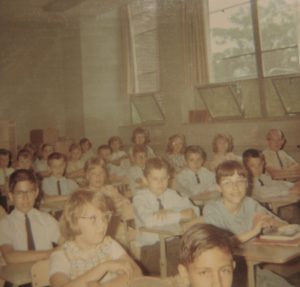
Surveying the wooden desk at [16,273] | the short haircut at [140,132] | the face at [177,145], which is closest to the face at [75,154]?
the short haircut at [140,132]

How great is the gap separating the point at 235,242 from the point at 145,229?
0.72 meters

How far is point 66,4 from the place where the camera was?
7.61 m

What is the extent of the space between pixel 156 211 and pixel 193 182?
67.7 inches

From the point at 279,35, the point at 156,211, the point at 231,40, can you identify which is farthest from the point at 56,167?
the point at 279,35

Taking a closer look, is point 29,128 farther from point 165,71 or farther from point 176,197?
point 176,197

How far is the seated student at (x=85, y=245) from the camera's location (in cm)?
174

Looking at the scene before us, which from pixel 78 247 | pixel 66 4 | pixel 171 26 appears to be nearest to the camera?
pixel 78 247

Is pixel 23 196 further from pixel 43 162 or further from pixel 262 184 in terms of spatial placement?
pixel 43 162

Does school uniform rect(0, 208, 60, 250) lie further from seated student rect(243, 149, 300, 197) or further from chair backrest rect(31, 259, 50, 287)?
seated student rect(243, 149, 300, 197)

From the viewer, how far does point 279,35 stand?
A: 5.80m

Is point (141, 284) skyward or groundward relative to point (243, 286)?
skyward

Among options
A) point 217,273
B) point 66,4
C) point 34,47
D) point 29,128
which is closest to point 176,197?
point 217,273

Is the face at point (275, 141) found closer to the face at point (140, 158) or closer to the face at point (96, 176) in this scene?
the face at point (140, 158)

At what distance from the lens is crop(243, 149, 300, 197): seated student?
12.3 ft
